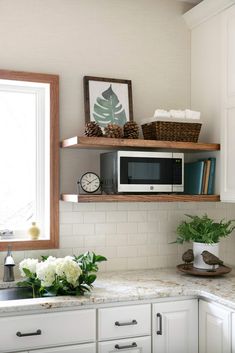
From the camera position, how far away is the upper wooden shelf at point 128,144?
2.90 metres

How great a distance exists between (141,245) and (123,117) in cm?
90

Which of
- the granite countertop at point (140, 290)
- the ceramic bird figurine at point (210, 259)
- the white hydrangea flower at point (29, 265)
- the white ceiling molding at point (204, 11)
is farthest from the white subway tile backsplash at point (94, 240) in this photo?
the white ceiling molding at point (204, 11)

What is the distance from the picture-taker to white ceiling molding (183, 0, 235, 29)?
3166 mm

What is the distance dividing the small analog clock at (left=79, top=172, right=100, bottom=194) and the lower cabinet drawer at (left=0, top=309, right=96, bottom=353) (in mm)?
782

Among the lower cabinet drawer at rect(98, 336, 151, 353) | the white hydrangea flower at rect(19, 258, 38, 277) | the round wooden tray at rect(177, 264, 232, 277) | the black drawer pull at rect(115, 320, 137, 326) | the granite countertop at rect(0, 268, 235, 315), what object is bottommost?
the lower cabinet drawer at rect(98, 336, 151, 353)

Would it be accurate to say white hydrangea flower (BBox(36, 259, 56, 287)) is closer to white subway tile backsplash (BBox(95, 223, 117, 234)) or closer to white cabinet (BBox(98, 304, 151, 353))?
white cabinet (BBox(98, 304, 151, 353))

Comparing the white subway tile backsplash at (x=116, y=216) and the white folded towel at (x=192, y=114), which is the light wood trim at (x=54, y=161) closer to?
the white subway tile backsplash at (x=116, y=216)

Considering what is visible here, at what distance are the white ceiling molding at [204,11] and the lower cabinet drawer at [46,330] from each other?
6.86 ft

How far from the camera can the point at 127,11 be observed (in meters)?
3.42

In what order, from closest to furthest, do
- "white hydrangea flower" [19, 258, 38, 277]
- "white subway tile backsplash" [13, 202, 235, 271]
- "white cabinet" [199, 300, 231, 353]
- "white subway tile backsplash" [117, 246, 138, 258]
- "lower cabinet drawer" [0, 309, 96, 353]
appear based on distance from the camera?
1. "lower cabinet drawer" [0, 309, 96, 353]
2. "white cabinet" [199, 300, 231, 353]
3. "white hydrangea flower" [19, 258, 38, 277]
4. "white subway tile backsplash" [13, 202, 235, 271]
5. "white subway tile backsplash" [117, 246, 138, 258]

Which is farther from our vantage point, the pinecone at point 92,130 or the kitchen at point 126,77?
the kitchen at point 126,77

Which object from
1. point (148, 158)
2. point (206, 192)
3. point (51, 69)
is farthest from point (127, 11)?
point (206, 192)

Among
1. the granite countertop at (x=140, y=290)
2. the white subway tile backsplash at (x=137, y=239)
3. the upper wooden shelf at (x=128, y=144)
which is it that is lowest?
the granite countertop at (x=140, y=290)

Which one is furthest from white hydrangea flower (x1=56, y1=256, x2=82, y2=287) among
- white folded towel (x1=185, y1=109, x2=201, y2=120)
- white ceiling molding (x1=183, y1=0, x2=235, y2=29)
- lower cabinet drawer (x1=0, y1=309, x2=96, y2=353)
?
white ceiling molding (x1=183, y1=0, x2=235, y2=29)
